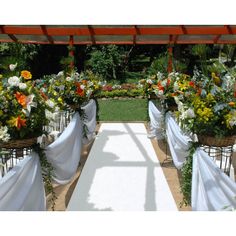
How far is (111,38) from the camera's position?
9766 millimetres

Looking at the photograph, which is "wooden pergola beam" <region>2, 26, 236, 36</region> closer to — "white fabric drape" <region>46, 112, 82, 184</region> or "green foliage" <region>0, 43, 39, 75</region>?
"white fabric drape" <region>46, 112, 82, 184</region>

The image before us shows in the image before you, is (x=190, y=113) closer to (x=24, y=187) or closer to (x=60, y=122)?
(x=24, y=187)

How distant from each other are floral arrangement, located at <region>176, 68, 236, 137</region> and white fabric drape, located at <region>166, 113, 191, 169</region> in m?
0.65

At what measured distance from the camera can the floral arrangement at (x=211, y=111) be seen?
11.0ft

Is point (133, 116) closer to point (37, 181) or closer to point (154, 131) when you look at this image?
point (154, 131)

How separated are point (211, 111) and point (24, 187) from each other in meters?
1.94

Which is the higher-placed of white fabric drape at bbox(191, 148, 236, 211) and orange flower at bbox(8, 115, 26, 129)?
orange flower at bbox(8, 115, 26, 129)

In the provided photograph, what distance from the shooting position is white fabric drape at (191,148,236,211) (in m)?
2.70

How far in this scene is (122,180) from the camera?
5.42 m

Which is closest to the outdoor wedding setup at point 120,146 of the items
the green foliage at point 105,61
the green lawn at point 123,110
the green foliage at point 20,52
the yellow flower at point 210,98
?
the yellow flower at point 210,98

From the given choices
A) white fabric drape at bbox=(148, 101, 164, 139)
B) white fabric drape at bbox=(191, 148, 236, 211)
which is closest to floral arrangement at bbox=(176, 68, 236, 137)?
white fabric drape at bbox=(191, 148, 236, 211)

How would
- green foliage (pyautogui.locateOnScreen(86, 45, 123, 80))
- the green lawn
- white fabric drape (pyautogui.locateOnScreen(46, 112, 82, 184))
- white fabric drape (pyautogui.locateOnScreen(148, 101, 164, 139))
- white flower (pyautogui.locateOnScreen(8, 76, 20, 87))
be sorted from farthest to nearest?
green foliage (pyautogui.locateOnScreen(86, 45, 123, 80)), the green lawn, white fabric drape (pyautogui.locateOnScreen(148, 101, 164, 139)), white fabric drape (pyautogui.locateOnScreen(46, 112, 82, 184)), white flower (pyautogui.locateOnScreen(8, 76, 20, 87))

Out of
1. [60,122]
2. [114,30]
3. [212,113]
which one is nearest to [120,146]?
[60,122]

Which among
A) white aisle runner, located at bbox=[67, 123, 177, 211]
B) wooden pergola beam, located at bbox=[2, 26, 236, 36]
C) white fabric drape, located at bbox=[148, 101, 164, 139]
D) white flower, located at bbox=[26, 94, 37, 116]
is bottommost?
white aisle runner, located at bbox=[67, 123, 177, 211]
